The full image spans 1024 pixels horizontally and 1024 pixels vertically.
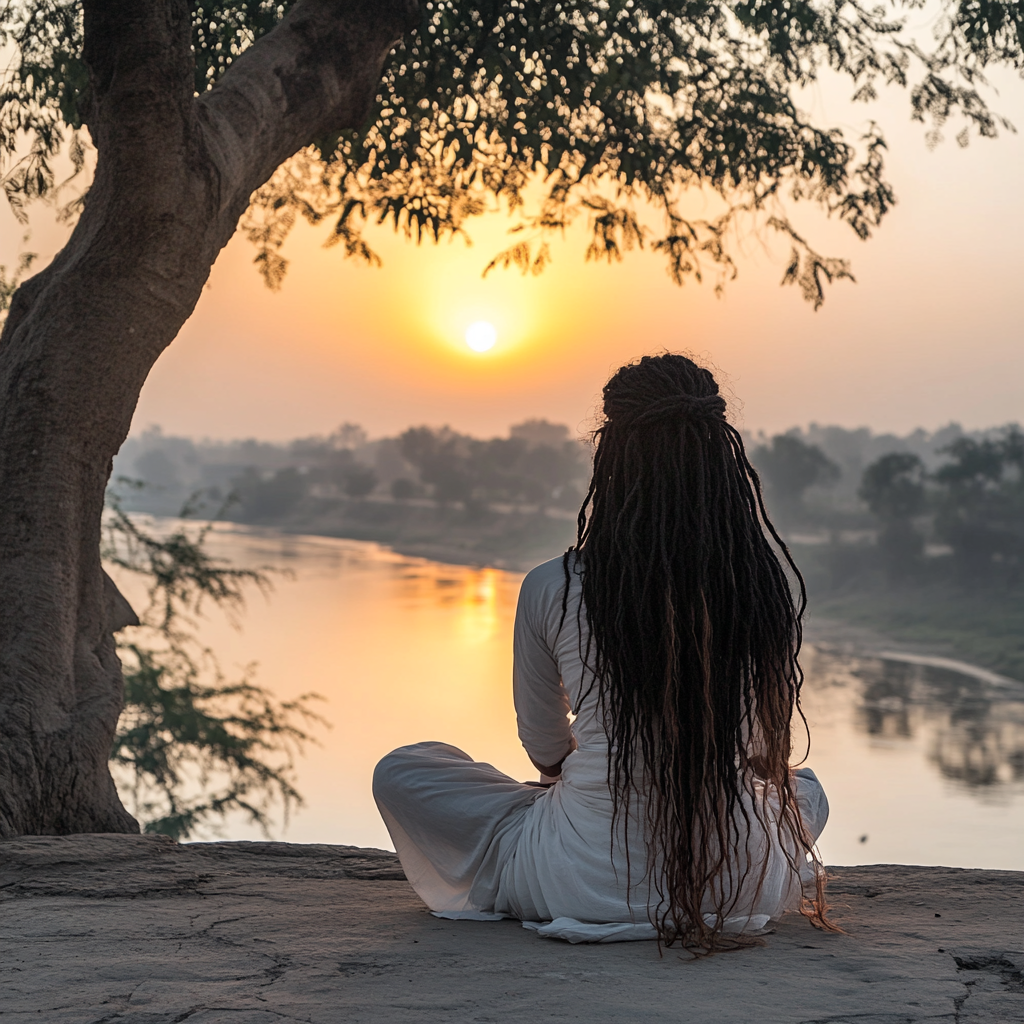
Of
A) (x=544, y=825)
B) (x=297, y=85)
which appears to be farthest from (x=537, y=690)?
(x=297, y=85)

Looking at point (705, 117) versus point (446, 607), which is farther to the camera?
point (446, 607)

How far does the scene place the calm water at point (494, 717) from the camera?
19734 millimetres

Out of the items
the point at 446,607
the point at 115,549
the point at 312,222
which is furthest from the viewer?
the point at 446,607

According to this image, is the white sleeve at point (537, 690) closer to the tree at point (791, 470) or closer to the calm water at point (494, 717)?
the calm water at point (494, 717)

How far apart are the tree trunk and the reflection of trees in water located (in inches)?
968

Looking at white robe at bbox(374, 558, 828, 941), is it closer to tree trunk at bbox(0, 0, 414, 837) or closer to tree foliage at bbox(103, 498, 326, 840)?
tree trunk at bbox(0, 0, 414, 837)

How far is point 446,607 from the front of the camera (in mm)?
36844

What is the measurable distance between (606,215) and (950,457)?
37188 mm

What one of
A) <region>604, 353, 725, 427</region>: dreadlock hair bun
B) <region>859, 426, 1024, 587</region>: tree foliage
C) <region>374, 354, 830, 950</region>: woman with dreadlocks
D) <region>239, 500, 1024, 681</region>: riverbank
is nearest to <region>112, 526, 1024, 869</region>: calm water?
<region>239, 500, 1024, 681</region>: riverbank

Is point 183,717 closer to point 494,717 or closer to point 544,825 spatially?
point 544,825

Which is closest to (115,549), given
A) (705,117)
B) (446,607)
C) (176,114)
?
(705,117)

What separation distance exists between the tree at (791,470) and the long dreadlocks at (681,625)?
4574cm

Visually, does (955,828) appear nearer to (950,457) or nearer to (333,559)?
(950,457)

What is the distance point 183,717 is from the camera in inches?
471
